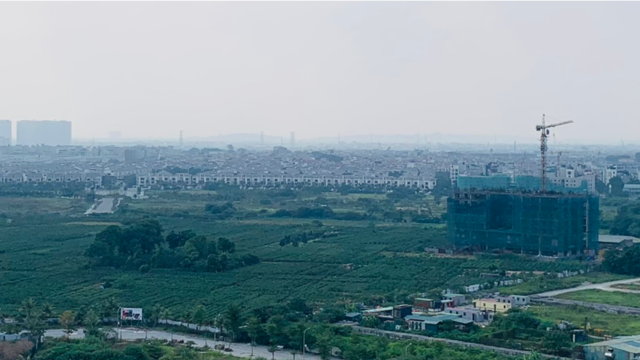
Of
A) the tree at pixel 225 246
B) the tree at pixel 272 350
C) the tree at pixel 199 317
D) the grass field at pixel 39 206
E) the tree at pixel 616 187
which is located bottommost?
the tree at pixel 272 350

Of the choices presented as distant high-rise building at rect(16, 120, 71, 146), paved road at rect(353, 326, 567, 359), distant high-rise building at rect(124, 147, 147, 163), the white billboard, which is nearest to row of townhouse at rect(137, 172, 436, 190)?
distant high-rise building at rect(124, 147, 147, 163)

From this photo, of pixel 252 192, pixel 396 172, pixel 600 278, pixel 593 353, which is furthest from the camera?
pixel 396 172

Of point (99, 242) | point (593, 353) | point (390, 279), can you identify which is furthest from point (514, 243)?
point (593, 353)

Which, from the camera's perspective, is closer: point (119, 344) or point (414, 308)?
point (119, 344)

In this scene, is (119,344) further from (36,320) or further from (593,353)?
(593,353)

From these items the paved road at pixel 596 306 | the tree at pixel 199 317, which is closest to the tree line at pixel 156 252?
the tree at pixel 199 317

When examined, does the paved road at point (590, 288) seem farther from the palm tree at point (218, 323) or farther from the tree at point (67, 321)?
the tree at point (67, 321)
